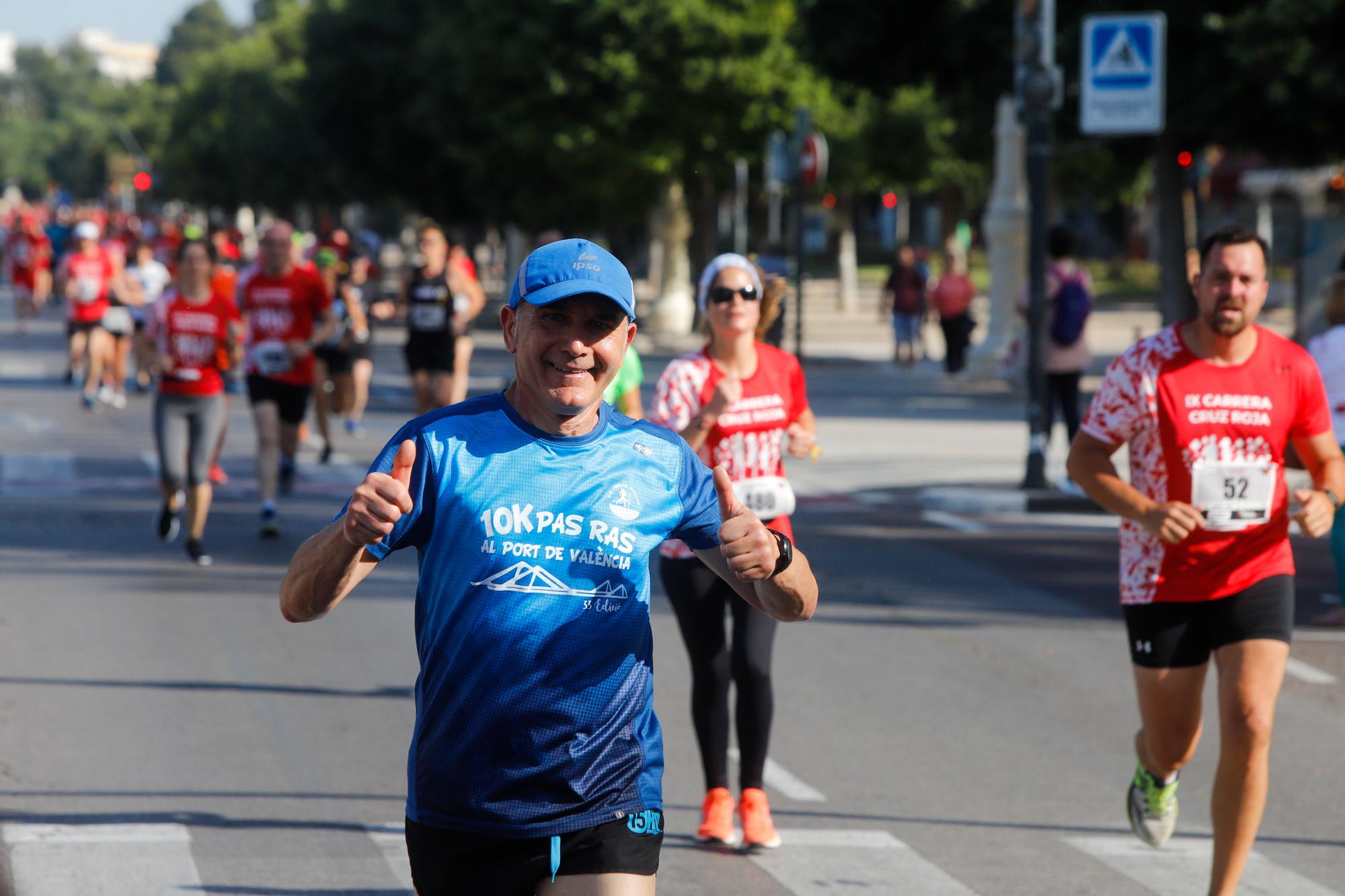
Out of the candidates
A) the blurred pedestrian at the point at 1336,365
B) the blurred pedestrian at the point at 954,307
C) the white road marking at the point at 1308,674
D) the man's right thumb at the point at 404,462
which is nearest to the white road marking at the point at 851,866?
the man's right thumb at the point at 404,462

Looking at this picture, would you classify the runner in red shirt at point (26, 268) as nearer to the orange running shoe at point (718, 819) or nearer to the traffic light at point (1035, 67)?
the traffic light at point (1035, 67)

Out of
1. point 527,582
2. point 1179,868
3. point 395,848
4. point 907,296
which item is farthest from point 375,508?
point 907,296

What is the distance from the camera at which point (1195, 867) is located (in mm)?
6121

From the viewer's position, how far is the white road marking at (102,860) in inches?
222

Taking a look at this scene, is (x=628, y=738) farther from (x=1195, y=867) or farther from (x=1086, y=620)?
(x=1086, y=620)

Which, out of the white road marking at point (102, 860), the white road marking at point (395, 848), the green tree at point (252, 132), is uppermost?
the green tree at point (252, 132)

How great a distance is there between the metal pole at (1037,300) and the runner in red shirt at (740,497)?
855 centimetres

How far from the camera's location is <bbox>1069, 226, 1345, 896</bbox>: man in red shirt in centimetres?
537

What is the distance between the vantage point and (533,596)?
351 cm

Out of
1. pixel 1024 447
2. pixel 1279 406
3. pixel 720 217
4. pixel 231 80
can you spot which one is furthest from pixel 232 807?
pixel 231 80

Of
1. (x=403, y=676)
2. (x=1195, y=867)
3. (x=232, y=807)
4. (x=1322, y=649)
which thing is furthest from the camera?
(x=1322, y=649)

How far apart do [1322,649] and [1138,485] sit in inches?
173

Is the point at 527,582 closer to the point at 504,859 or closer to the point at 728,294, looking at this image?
the point at 504,859

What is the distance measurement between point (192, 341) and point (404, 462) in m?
8.24
